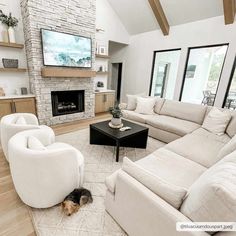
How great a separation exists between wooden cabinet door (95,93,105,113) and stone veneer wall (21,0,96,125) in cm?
65

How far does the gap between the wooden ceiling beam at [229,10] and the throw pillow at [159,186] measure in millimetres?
4039

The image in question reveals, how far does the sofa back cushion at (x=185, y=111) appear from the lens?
3137 mm

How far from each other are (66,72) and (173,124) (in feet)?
9.42

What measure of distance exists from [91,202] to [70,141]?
164 centimetres

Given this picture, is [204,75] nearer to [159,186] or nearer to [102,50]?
[102,50]

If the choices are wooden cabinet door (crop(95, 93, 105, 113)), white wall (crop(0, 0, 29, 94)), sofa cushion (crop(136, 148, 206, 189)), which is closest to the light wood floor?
sofa cushion (crop(136, 148, 206, 189))

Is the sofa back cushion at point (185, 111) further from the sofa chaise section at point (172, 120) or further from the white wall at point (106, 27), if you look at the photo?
the white wall at point (106, 27)

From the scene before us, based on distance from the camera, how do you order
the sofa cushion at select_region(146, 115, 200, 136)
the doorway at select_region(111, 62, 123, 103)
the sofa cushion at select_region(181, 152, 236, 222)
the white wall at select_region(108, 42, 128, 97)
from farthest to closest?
the doorway at select_region(111, 62, 123, 103) → the white wall at select_region(108, 42, 128, 97) → the sofa cushion at select_region(146, 115, 200, 136) → the sofa cushion at select_region(181, 152, 236, 222)

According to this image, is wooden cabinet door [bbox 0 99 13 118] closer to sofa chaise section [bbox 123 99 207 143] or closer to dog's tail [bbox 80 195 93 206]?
sofa chaise section [bbox 123 99 207 143]

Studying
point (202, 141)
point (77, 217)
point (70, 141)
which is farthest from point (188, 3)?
point (77, 217)

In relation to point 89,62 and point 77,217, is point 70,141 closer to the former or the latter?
point 77,217

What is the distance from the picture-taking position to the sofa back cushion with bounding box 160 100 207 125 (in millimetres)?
3137

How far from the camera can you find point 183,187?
1388 mm

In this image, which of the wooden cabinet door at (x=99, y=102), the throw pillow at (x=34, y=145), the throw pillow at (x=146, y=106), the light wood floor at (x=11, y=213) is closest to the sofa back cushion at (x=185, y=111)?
the throw pillow at (x=146, y=106)
